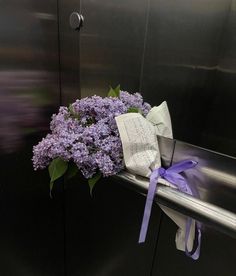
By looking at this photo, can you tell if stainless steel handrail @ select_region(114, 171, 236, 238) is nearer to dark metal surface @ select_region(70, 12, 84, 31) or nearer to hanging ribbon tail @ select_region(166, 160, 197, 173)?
hanging ribbon tail @ select_region(166, 160, 197, 173)

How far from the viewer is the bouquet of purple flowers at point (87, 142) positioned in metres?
0.49

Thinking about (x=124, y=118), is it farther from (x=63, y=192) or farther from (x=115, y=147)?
(x=63, y=192)

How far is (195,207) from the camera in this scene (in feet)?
1.38

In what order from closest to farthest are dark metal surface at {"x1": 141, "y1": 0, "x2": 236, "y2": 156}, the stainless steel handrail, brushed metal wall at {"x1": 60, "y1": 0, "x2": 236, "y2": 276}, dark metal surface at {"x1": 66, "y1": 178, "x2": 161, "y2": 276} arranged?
1. the stainless steel handrail
2. brushed metal wall at {"x1": 60, "y1": 0, "x2": 236, "y2": 276}
3. dark metal surface at {"x1": 66, "y1": 178, "x2": 161, "y2": 276}
4. dark metal surface at {"x1": 141, "y1": 0, "x2": 236, "y2": 156}

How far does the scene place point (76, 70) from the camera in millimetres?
799

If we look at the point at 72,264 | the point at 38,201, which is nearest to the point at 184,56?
the point at 38,201

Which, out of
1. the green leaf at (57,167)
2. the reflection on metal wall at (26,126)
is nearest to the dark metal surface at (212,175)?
the green leaf at (57,167)

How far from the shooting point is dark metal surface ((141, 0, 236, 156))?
2.87 feet

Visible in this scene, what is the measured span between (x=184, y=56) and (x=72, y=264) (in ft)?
3.15

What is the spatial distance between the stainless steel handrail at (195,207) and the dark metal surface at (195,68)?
48 cm

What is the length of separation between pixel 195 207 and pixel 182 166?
88 millimetres

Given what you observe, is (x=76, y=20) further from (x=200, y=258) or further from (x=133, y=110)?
(x=200, y=258)

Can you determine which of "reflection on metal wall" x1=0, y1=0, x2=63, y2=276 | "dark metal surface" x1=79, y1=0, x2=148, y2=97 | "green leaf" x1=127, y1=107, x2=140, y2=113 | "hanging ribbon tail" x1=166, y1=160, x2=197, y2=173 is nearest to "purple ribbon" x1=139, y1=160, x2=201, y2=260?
"hanging ribbon tail" x1=166, y1=160, x2=197, y2=173

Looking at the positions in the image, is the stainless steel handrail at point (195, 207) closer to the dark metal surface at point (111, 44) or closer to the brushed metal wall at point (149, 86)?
the brushed metal wall at point (149, 86)
